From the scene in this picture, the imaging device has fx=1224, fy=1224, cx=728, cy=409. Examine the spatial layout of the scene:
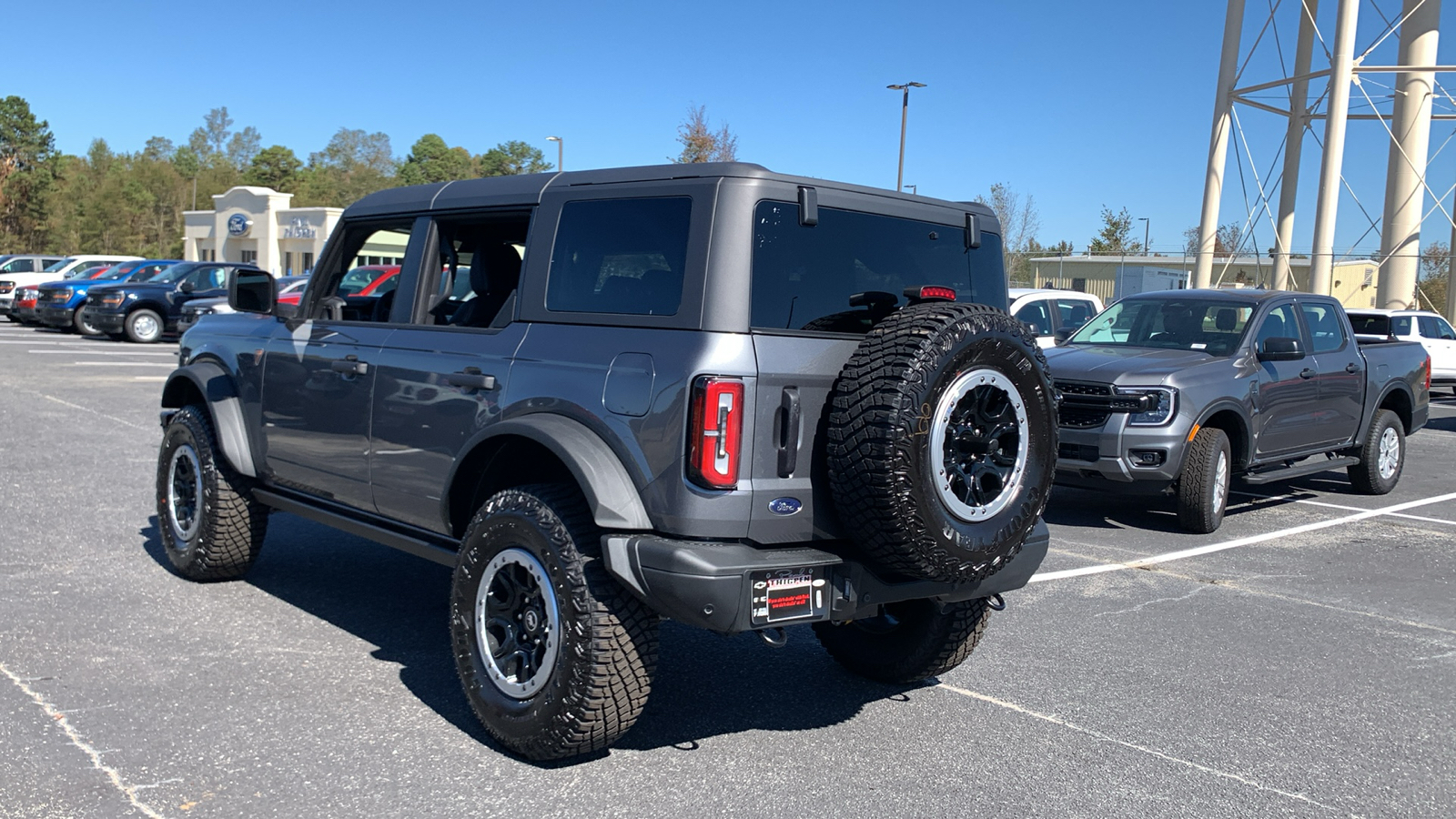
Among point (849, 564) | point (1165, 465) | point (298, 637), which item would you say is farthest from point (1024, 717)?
point (1165, 465)

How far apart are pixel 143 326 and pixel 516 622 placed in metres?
24.1

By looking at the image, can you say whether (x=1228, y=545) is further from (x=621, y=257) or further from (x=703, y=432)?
(x=703, y=432)

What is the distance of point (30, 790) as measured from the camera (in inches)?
149

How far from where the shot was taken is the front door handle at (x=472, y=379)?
4.57 metres

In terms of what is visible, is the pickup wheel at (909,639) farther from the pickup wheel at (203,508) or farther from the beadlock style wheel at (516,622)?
the pickup wheel at (203,508)

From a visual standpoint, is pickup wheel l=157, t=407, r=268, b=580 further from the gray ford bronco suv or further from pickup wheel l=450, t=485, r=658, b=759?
pickup wheel l=450, t=485, r=658, b=759

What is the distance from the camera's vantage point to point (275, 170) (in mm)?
115125

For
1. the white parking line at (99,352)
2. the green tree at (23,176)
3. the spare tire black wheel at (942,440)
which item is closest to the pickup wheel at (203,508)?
the spare tire black wheel at (942,440)

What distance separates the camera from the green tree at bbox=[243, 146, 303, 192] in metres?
114

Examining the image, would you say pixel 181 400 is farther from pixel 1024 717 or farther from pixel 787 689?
pixel 1024 717

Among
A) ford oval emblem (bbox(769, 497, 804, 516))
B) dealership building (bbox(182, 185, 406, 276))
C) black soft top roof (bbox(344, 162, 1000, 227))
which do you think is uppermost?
dealership building (bbox(182, 185, 406, 276))

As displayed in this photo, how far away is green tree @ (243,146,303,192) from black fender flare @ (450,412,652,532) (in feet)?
386

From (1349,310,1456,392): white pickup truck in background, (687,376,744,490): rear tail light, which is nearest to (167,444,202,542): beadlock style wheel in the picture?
(687,376,744,490): rear tail light

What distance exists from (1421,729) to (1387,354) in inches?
302
